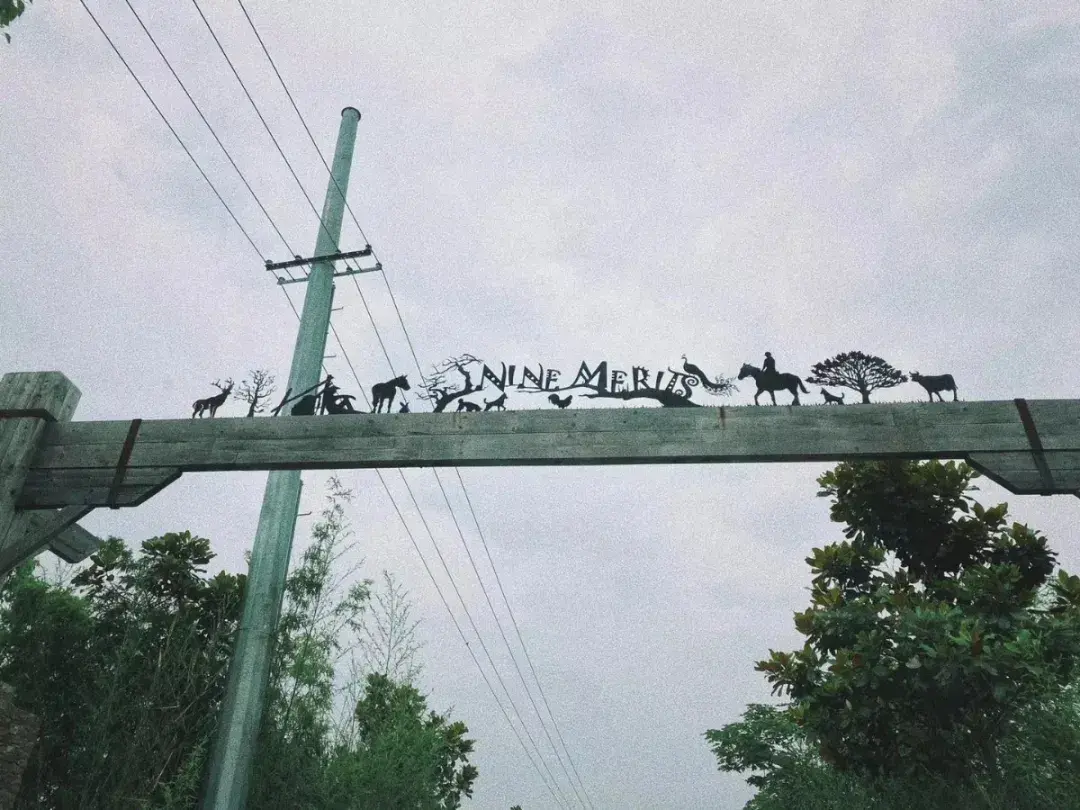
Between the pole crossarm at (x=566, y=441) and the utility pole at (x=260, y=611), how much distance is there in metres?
2.56

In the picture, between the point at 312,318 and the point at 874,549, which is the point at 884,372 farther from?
the point at 312,318

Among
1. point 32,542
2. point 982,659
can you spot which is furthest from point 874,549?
point 32,542

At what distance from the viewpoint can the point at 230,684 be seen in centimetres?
651

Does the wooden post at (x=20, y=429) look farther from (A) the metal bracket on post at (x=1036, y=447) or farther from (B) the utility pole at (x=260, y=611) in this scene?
(A) the metal bracket on post at (x=1036, y=447)

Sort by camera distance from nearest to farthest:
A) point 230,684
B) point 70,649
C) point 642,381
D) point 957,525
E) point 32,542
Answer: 1. point 32,542
2. point 642,381
3. point 230,684
4. point 70,649
5. point 957,525

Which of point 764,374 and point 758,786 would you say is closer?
point 764,374

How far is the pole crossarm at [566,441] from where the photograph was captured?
4.25 meters

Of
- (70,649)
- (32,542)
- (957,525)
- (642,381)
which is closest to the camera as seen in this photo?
(32,542)

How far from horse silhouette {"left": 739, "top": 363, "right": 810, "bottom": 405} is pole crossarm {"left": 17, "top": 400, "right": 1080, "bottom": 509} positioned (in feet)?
0.93

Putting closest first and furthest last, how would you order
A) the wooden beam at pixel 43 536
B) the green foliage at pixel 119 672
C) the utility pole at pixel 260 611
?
the wooden beam at pixel 43 536
the utility pole at pixel 260 611
the green foliage at pixel 119 672

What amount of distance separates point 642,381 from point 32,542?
12.5 ft

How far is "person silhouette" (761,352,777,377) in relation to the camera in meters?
4.82

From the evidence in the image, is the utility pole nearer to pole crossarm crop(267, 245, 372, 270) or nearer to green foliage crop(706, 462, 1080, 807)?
pole crossarm crop(267, 245, 372, 270)

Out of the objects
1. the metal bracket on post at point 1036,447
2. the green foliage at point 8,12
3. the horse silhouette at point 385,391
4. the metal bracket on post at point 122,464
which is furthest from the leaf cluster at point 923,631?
the green foliage at point 8,12
